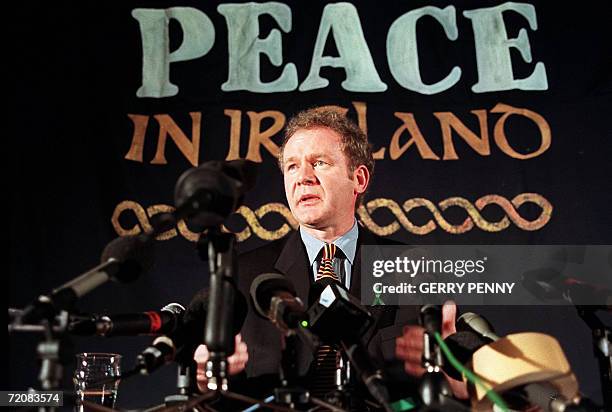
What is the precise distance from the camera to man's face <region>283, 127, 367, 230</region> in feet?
9.07

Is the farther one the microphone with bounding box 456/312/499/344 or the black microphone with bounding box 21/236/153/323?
the microphone with bounding box 456/312/499/344

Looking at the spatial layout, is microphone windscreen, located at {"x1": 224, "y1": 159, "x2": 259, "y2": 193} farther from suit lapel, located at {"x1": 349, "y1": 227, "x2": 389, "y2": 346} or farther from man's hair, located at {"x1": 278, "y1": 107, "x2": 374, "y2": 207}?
man's hair, located at {"x1": 278, "y1": 107, "x2": 374, "y2": 207}

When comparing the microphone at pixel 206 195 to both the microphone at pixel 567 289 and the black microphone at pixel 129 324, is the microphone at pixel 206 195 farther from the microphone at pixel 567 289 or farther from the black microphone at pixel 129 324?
the microphone at pixel 567 289

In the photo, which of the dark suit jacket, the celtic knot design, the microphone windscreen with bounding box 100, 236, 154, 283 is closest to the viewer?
the microphone windscreen with bounding box 100, 236, 154, 283

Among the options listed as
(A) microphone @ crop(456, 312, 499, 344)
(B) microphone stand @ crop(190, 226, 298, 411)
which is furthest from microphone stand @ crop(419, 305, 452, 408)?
(B) microphone stand @ crop(190, 226, 298, 411)

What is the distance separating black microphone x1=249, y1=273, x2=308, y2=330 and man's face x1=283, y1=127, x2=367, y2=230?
0.98 meters

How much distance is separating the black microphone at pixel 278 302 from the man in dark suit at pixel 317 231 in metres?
0.85

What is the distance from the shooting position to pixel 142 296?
11.2 feet

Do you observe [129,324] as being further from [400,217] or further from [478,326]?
[400,217]

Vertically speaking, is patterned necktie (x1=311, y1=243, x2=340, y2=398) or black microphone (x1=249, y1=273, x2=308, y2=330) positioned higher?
black microphone (x1=249, y1=273, x2=308, y2=330)

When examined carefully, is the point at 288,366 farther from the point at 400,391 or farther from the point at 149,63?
the point at 149,63

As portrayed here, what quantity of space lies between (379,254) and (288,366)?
1268 millimetres

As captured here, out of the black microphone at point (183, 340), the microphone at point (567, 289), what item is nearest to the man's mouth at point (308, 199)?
the black microphone at point (183, 340)

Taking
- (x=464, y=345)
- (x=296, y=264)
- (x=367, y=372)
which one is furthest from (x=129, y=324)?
(x=296, y=264)
